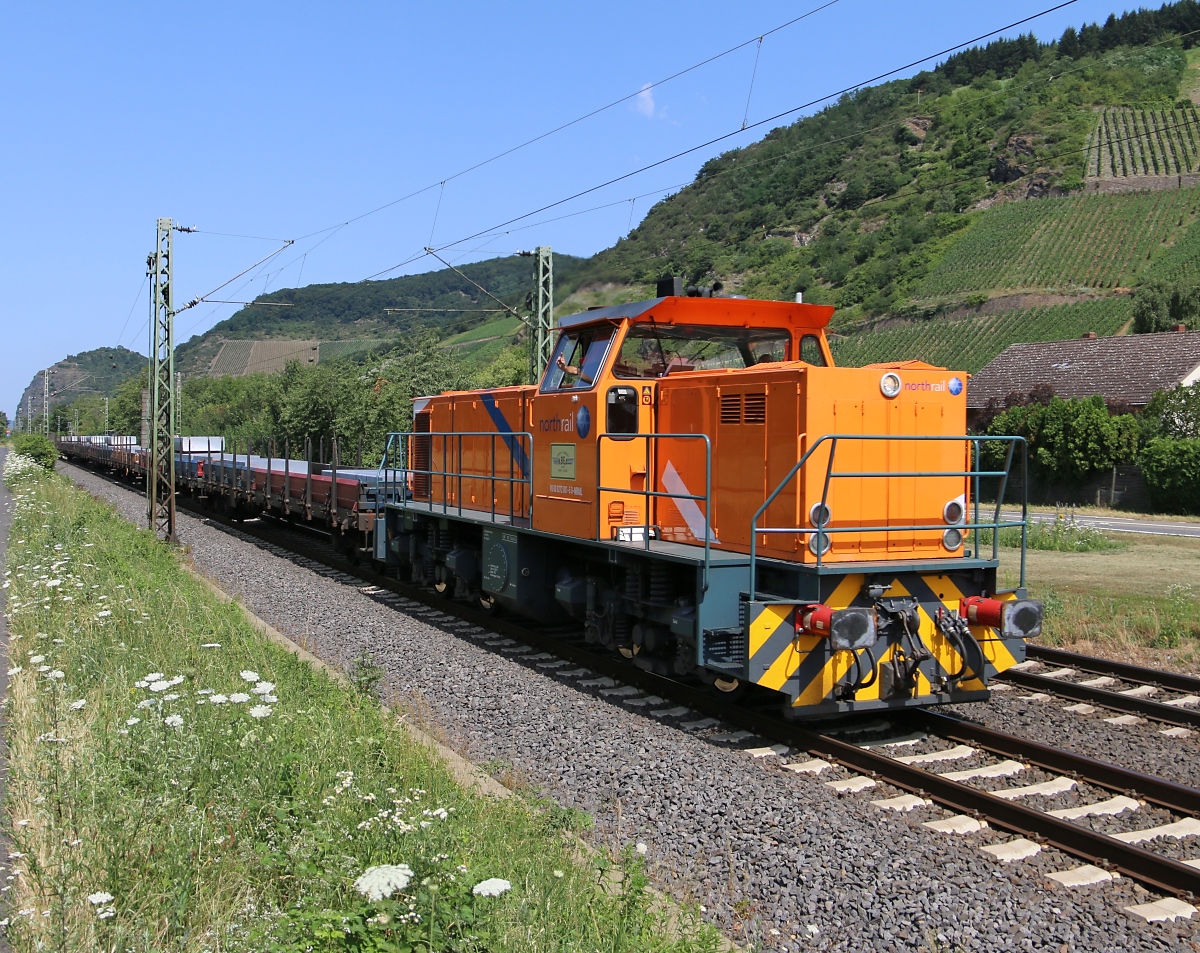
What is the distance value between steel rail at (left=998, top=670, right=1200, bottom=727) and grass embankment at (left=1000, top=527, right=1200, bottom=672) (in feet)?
6.25

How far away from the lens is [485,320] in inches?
1350

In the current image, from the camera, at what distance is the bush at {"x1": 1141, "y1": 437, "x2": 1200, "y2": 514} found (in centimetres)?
2997

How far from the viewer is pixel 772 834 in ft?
17.3

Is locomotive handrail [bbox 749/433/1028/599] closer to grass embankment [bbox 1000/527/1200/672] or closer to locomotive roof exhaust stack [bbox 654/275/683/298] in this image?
locomotive roof exhaust stack [bbox 654/275/683/298]

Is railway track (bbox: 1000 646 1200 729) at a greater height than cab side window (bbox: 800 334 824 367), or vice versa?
cab side window (bbox: 800 334 824 367)

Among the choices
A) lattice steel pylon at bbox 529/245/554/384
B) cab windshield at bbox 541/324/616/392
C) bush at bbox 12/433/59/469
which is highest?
lattice steel pylon at bbox 529/245/554/384

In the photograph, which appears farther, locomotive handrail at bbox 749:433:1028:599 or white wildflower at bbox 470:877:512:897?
locomotive handrail at bbox 749:433:1028:599

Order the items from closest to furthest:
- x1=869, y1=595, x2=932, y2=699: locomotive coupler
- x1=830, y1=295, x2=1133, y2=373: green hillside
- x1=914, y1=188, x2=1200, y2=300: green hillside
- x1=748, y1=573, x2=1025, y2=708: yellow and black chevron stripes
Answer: x1=748, y1=573, x2=1025, y2=708: yellow and black chevron stripes, x1=869, y1=595, x2=932, y2=699: locomotive coupler, x1=830, y1=295, x2=1133, y2=373: green hillside, x1=914, y1=188, x2=1200, y2=300: green hillside

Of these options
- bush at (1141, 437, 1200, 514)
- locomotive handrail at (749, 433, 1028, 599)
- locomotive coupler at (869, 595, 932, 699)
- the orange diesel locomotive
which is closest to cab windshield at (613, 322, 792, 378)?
the orange diesel locomotive

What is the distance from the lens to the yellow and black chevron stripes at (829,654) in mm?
6875

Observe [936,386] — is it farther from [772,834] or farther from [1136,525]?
[1136,525]

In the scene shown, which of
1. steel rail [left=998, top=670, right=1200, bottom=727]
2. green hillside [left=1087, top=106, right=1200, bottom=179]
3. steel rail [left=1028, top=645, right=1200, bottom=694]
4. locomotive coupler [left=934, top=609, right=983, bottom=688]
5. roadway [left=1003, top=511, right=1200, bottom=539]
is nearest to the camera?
locomotive coupler [left=934, top=609, right=983, bottom=688]

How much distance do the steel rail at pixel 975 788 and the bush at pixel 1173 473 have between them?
2732 centimetres

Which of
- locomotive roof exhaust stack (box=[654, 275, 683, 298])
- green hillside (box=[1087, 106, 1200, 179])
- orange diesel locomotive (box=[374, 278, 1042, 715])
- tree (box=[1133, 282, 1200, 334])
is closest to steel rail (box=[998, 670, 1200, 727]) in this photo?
orange diesel locomotive (box=[374, 278, 1042, 715])
